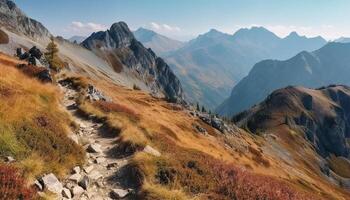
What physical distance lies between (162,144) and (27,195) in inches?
504

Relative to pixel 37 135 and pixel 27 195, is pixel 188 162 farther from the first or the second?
pixel 27 195

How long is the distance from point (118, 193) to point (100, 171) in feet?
9.67

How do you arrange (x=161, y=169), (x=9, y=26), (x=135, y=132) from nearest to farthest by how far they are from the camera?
1. (x=161, y=169)
2. (x=135, y=132)
3. (x=9, y=26)

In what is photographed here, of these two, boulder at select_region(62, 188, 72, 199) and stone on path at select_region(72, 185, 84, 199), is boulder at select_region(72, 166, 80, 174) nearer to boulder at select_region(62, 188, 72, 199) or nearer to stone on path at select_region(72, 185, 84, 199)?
stone on path at select_region(72, 185, 84, 199)

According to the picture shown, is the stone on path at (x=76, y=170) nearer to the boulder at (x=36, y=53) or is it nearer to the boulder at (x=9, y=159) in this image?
the boulder at (x=9, y=159)

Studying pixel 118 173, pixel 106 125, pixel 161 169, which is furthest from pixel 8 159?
pixel 106 125

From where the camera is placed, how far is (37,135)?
653 inches

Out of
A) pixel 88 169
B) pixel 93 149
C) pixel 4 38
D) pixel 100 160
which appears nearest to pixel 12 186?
pixel 88 169

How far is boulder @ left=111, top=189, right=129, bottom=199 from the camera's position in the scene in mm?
14516

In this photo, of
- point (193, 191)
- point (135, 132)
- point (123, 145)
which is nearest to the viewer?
point (193, 191)

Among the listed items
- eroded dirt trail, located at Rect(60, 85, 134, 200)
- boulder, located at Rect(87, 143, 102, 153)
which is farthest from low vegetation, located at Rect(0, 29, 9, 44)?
boulder, located at Rect(87, 143, 102, 153)

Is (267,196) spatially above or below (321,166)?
above

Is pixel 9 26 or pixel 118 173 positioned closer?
pixel 118 173

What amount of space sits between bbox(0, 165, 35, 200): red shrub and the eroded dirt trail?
2512 mm
